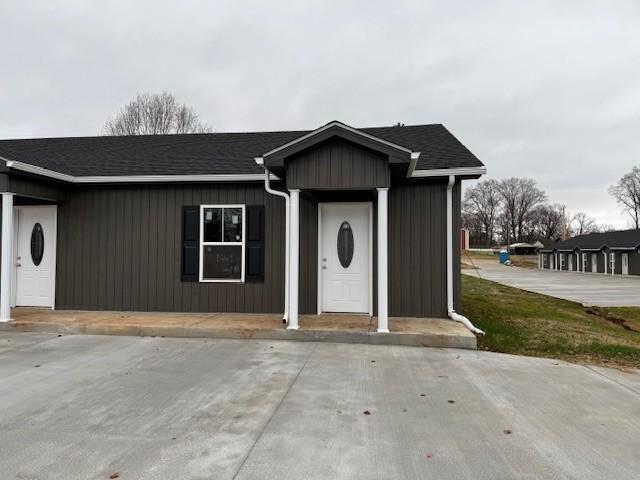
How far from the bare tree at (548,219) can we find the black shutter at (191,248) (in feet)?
261

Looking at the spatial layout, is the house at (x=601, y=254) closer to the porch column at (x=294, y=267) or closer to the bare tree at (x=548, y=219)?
the porch column at (x=294, y=267)

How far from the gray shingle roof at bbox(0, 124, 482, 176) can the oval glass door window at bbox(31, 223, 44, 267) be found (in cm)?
131

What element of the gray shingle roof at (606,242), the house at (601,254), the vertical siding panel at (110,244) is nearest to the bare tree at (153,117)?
the vertical siding panel at (110,244)

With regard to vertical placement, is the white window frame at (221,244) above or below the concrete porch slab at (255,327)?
above

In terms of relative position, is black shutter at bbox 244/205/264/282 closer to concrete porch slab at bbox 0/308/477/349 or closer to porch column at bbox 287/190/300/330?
concrete porch slab at bbox 0/308/477/349

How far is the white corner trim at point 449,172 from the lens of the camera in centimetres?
660

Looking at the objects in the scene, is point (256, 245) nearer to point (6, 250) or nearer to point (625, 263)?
point (6, 250)

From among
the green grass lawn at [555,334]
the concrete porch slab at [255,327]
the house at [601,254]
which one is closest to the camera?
the green grass lawn at [555,334]

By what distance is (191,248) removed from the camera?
25.1 feet

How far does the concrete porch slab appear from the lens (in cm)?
577

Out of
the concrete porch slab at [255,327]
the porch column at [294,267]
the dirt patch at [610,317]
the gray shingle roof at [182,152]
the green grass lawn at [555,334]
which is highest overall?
the gray shingle roof at [182,152]

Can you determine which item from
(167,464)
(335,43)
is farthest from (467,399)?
(335,43)

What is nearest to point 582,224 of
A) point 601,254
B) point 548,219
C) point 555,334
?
point 548,219

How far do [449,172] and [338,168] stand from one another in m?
1.97
